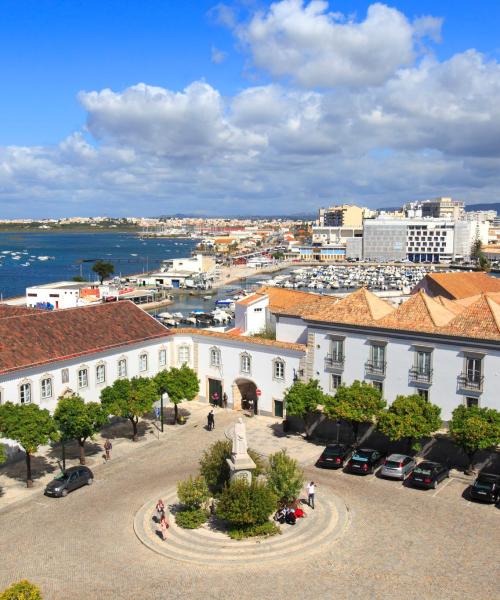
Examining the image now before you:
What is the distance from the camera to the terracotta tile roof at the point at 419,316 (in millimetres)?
34312

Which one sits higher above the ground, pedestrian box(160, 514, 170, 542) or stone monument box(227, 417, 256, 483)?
stone monument box(227, 417, 256, 483)

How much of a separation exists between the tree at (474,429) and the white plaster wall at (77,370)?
20.6 m

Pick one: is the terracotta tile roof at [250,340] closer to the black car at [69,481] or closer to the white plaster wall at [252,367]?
the white plaster wall at [252,367]

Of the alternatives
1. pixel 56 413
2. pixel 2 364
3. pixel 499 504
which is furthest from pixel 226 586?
pixel 2 364

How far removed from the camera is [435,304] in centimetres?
3594

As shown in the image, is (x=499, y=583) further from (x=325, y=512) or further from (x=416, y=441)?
(x=416, y=441)

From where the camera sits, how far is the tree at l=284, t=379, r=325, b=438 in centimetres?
3559

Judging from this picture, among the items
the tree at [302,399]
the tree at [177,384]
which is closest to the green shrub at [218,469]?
the tree at [302,399]

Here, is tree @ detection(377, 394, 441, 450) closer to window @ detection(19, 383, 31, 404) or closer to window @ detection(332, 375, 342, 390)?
window @ detection(332, 375, 342, 390)

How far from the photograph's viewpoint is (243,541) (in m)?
23.9

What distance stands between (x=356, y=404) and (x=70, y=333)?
17.7 m

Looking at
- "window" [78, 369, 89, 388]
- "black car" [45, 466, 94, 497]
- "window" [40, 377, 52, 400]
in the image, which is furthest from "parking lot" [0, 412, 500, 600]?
"window" [78, 369, 89, 388]

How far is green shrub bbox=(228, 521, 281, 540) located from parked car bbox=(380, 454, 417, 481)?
7847 mm

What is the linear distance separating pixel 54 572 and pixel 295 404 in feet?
55.7
